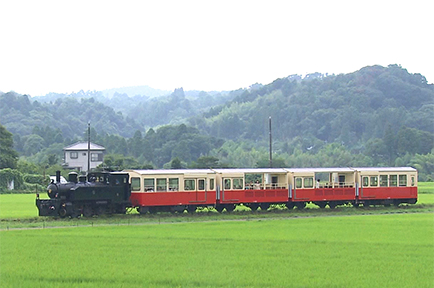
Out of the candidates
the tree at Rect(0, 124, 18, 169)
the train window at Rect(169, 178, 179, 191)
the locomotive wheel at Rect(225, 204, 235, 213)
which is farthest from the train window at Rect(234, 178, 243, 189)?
the tree at Rect(0, 124, 18, 169)

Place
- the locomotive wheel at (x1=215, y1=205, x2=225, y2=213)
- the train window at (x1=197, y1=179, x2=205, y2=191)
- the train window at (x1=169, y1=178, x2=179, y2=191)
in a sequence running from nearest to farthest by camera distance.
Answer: the train window at (x1=169, y1=178, x2=179, y2=191) → the train window at (x1=197, y1=179, x2=205, y2=191) → the locomotive wheel at (x1=215, y1=205, x2=225, y2=213)

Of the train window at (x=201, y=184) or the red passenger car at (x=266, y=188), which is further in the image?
the train window at (x=201, y=184)

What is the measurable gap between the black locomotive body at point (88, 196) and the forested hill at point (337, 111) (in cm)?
10320

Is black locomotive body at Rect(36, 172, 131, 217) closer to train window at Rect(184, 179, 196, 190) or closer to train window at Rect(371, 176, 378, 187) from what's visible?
train window at Rect(184, 179, 196, 190)

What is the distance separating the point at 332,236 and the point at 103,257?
9.41 m

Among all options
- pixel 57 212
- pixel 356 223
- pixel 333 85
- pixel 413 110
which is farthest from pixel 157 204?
pixel 333 85

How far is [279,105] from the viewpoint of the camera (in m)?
172

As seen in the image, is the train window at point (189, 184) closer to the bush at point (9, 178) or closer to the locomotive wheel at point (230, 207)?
the locomotive wheel at point (230, 207)

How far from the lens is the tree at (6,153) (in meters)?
72.9

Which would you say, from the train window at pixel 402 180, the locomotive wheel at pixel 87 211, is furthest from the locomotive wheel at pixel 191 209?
the train window at pixel 402 180

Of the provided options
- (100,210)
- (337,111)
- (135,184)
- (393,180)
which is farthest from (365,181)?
(337,111)

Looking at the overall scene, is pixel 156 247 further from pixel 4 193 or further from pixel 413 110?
pixel 413 110

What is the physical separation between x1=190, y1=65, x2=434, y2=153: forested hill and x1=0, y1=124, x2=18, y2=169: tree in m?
72.2

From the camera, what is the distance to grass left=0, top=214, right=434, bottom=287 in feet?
57.0
